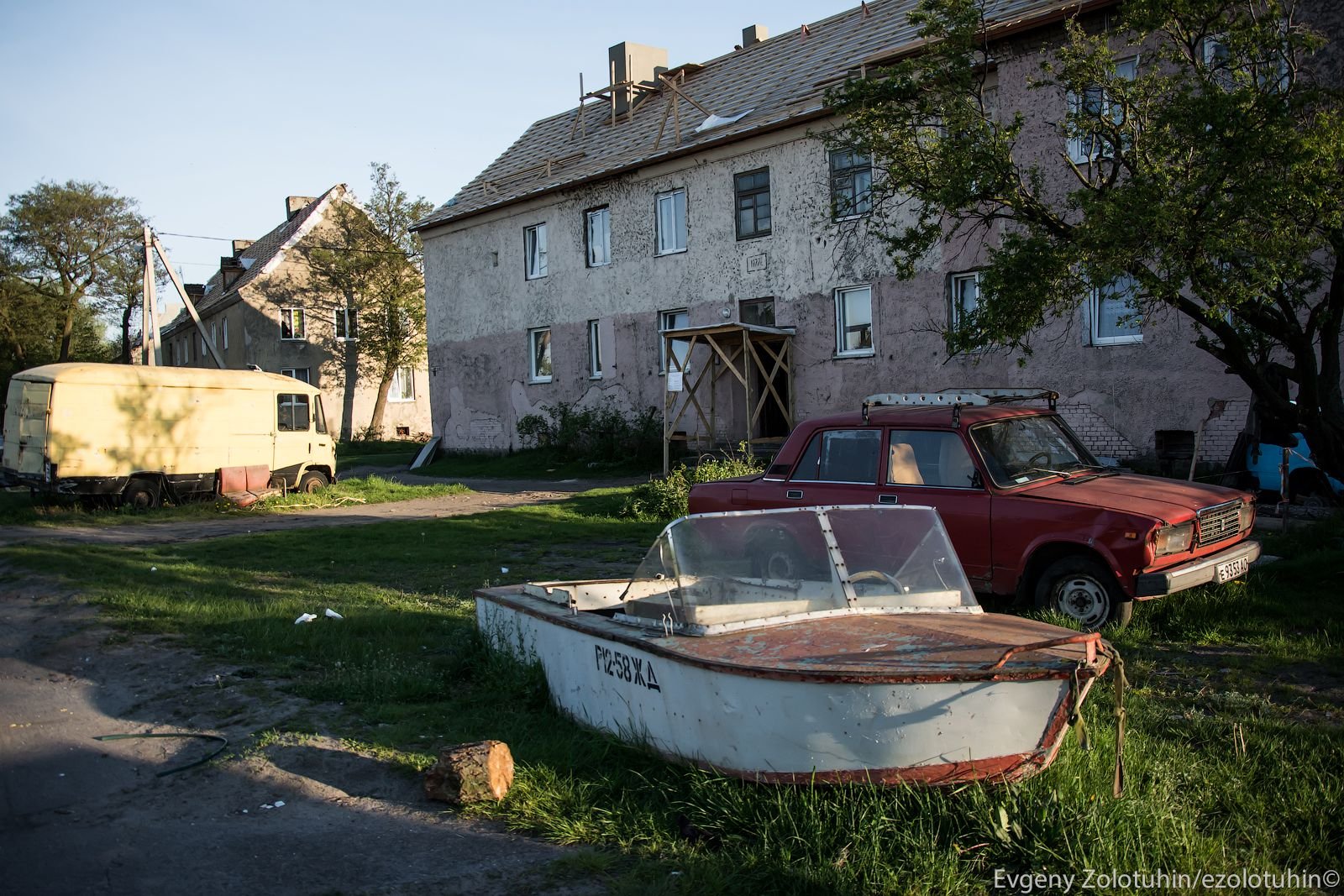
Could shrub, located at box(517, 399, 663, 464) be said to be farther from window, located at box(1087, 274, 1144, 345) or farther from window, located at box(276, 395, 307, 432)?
window, located at box(1087, 274, 1144, 345)

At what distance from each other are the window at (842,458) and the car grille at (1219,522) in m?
2.24

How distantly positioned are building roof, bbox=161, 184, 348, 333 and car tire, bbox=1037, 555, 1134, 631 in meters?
35.2

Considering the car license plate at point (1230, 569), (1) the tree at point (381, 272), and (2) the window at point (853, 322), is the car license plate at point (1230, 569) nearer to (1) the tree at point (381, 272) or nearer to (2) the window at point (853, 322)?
(2) the window at point (853, 322)

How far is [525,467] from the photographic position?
23422mm

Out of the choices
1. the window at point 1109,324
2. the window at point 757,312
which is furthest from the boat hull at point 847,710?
the window at point 757,312

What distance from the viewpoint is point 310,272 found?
1438 inches

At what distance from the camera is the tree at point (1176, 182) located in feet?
22.6

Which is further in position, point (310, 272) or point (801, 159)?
point (310, 272)

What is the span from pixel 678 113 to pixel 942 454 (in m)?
17.6

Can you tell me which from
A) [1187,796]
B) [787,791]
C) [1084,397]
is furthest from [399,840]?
[1084,397]

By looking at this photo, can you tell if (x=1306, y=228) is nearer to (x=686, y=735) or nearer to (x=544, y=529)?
(x=686, y=735)

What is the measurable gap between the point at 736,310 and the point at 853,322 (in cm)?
286

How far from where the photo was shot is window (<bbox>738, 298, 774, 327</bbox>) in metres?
19.4

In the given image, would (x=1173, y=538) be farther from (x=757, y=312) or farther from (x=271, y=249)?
→ (x=271, y=249)
